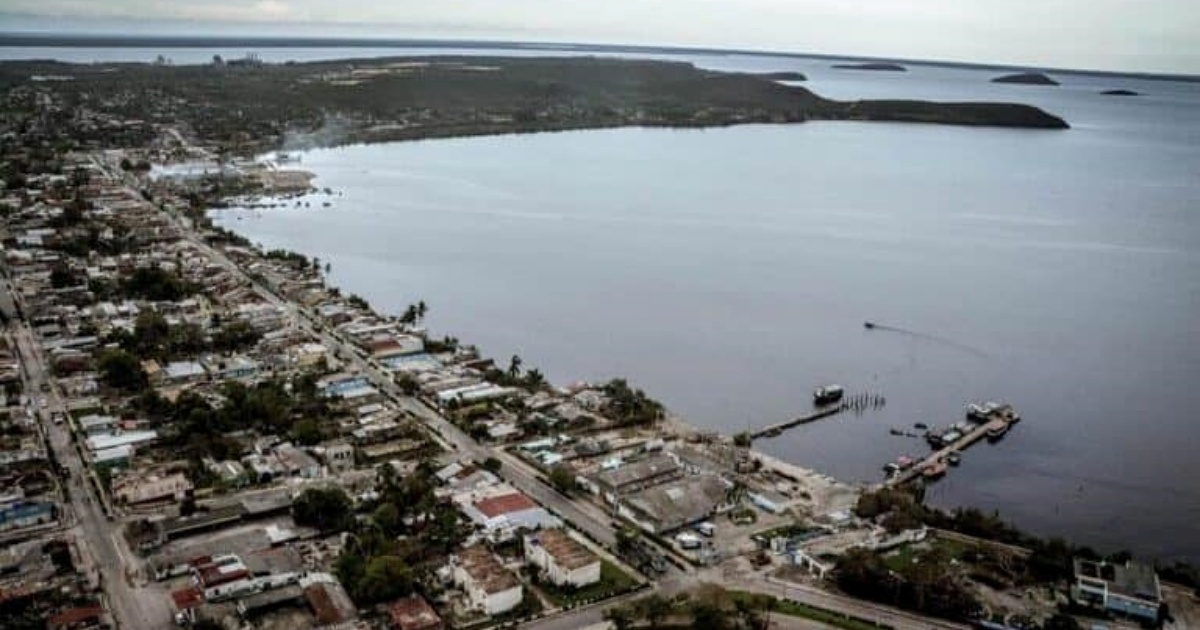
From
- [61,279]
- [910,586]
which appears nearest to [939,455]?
[910,586]

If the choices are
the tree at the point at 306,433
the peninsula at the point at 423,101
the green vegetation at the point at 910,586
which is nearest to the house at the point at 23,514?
the tree at the point at 306,433

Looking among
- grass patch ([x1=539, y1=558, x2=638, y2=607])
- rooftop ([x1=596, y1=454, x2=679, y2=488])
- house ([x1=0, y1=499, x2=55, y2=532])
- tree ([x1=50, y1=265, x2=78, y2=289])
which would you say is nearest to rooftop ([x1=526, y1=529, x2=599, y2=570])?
grass patch ([x1=539, y1=558, x2=638, y2=607])

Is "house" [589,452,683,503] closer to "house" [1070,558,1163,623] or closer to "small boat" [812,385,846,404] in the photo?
"small boat" [812,385,846,404]

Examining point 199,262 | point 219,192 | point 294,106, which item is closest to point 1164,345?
point 199,262

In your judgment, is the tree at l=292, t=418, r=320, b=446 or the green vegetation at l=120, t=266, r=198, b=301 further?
the green vegetation at l=120, t=266, r=198, b=301

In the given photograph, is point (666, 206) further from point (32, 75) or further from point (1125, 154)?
point (32, 75)

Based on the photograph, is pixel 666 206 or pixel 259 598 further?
pixel 666 206

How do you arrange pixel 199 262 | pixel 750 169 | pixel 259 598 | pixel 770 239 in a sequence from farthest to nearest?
pixel 750 169
pixel 770 239
pixel 199 262
pixel 259 598
